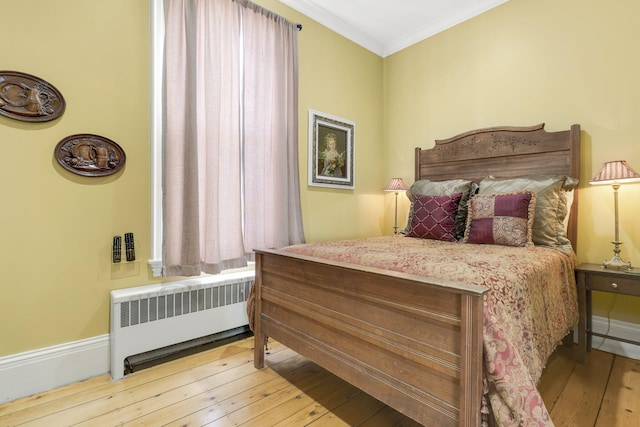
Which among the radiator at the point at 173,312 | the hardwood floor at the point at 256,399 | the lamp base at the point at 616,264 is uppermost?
the lamp base at the point at 616,264

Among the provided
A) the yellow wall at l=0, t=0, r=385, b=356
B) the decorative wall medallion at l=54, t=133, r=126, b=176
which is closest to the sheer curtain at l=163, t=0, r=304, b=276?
the yellow wall at l=0, t=0, r=385, b=356

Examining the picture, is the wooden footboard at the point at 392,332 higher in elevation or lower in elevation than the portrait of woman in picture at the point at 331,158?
lower

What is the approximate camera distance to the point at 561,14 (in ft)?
8.16

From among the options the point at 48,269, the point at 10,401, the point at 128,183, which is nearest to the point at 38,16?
the point at 128,183

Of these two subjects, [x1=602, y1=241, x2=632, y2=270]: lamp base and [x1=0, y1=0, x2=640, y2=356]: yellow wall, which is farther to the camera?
[x1=602, y1=241, x2=632, y2=270]: lamp base

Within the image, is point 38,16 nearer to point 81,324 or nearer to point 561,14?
point 81,324

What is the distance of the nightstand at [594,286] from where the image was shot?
1896 millimetres

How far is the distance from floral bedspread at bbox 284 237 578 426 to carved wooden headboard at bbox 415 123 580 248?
0.81 meters

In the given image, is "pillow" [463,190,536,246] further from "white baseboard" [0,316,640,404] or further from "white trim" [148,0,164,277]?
"white baseboard" [0,316,640,404]

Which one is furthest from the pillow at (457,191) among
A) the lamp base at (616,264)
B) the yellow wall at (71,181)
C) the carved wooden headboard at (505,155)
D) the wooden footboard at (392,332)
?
the yellow wall at (71,181)

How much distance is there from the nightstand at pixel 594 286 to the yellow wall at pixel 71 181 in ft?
9.55

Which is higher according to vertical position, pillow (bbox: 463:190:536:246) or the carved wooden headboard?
the carved wooden headboard

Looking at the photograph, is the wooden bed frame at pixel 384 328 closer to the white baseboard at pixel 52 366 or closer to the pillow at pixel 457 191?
the white baseboard at pixel 52 366

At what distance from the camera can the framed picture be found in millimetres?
3037
